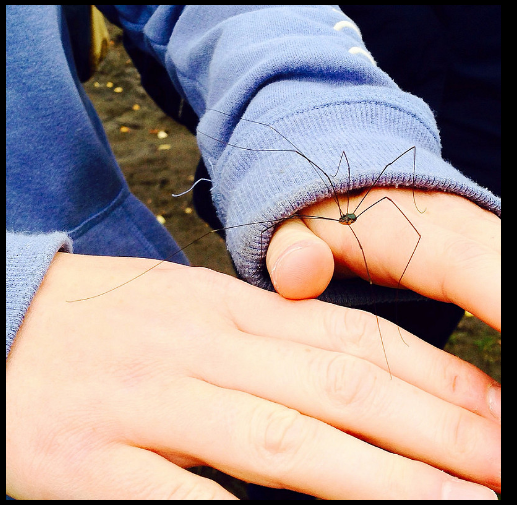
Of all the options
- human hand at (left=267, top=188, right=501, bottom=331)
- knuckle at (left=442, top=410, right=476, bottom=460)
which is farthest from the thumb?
knuckle at (left=442, top=410, right=476, bottom=460)

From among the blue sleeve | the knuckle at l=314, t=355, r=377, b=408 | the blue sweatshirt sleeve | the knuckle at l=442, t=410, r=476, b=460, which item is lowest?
the knuckle at l=442, t=410, r=476, b=460

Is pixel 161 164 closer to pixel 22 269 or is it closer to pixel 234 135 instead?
pixel 234 135

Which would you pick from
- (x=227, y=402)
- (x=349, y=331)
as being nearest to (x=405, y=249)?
(x=349, y=331)

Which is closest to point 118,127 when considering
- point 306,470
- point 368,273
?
point 368,273

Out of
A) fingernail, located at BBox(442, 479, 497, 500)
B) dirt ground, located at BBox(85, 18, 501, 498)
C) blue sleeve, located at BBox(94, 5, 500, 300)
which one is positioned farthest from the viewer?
dirt ground, located at BBox(85, 18, 501, 498)

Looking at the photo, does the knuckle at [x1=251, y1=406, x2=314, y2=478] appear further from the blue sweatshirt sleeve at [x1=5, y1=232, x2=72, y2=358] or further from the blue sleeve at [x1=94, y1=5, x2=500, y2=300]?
the blue sweatshirt sleeve at [x1=5, y1=232, x2=72, y2=358]

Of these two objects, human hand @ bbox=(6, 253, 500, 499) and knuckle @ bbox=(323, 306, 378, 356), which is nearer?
human hand @ bbox=(6, 253, 500, 499)
